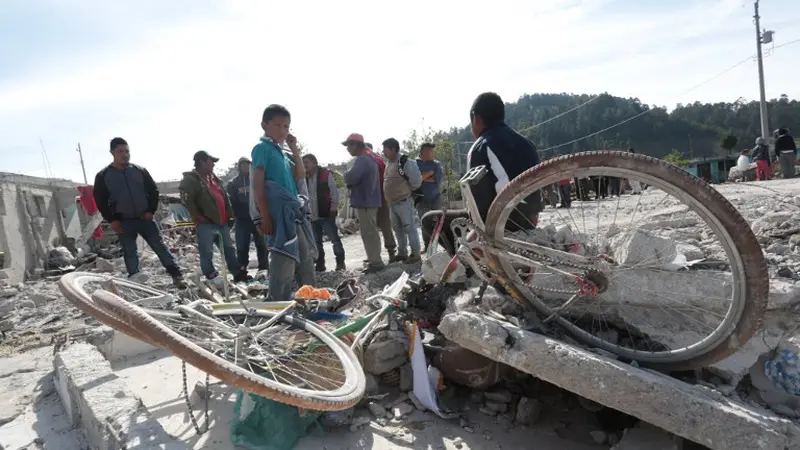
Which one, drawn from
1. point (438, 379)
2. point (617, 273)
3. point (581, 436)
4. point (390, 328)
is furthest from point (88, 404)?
point (617, 273)

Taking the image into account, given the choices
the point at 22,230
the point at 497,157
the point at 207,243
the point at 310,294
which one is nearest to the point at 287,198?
the point at 310,294

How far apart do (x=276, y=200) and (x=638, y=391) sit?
2.79 metres

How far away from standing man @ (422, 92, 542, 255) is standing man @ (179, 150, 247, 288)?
3.82m

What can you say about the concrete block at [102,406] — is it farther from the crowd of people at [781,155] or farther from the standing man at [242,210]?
the crowd of people at [781,155]

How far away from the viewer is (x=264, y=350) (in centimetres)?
265

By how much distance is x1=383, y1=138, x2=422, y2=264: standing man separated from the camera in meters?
5.87

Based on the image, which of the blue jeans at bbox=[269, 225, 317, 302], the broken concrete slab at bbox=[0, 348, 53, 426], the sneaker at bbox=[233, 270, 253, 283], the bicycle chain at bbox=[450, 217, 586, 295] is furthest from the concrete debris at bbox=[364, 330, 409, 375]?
the sneaker at bbox=[233, 270, 253, 283]

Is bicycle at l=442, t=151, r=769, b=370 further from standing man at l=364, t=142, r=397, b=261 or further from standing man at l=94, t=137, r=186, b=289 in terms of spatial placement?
standing man at l=94, t=137, r=186, b=289

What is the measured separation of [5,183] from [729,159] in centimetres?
4627

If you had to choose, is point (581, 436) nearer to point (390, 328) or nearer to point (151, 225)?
point (390, 328)

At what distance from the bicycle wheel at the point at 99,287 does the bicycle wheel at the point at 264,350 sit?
0.39 ft

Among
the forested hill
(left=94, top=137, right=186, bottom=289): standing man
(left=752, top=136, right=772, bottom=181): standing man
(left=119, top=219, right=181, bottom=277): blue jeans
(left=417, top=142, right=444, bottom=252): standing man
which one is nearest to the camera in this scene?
(left=94, top=137, right=186, bottom=289): standing man

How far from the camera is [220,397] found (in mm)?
2896

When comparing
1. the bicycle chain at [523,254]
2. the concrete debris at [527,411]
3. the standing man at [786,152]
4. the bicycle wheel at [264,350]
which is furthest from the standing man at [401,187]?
the standing man at [786,152]
